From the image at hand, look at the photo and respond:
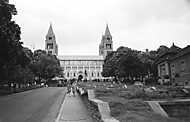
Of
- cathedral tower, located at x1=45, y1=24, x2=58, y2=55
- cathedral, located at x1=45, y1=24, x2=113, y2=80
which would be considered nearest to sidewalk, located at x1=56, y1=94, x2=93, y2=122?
cathedral tower, located at x1=45, y1=24, x2=58, y2=55

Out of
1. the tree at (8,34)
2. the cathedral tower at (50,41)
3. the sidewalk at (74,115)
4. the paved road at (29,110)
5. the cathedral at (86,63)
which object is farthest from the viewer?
the cathedral at (86,63)

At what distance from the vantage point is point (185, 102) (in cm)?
977

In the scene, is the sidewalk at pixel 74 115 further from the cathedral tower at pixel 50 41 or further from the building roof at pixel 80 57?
the building roof at pixel 80 57

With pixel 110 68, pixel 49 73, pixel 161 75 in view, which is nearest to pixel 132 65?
pixel 161 75

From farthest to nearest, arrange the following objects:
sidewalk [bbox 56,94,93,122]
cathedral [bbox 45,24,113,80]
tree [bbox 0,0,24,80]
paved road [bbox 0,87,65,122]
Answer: cathedral [bbox 45,24,113,80] → tree [bbox 0,0,24,80] → paved road [bbox 0,87,65,122] → sidewalk [bbox 56,94,93,122]

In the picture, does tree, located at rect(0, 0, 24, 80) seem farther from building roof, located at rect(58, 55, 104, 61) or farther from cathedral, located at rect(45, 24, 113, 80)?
building roof, located at rect(58, 55, 104, 61)

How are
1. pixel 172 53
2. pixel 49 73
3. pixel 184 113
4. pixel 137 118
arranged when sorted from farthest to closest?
1. pixel 49 73
2. pixel 172 53
3. pixel 184 113
4. pixel 137 118

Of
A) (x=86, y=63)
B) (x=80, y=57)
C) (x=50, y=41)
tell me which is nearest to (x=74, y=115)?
(x=50, y=41)

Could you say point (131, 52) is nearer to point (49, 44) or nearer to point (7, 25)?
point (7, 25)

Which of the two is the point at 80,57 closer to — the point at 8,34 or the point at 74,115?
the point at 8,34

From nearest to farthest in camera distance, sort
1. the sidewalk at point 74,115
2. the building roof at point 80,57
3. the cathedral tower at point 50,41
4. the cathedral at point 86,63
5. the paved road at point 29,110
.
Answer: the sidewalk at point 74,115 → the paved road at point 29,110 → the cathedral tower at point 50,41 → the cathedral at point 86,63 → the building roof at point 80,57

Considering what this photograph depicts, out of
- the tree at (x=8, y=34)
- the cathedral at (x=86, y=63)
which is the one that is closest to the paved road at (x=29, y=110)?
the tree at (x=8, y=34)

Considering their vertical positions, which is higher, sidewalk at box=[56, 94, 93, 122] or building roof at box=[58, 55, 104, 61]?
building roof at box=[58, 55, 104, 61]

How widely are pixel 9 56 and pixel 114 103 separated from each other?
1563 centimetres
